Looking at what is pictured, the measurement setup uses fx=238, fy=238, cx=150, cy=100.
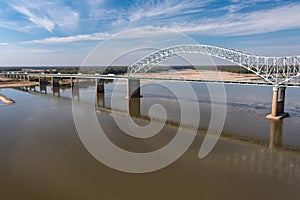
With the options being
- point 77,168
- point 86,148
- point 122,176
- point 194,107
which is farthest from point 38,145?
point 194,107

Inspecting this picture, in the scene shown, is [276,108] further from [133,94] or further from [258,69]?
[133,94]

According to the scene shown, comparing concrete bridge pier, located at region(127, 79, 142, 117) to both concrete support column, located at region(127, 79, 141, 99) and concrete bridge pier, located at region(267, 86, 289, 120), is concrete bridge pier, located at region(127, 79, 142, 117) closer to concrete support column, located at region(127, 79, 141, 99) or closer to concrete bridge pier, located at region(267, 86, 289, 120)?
concrete support column, located at region(127, 79, 141, 99)

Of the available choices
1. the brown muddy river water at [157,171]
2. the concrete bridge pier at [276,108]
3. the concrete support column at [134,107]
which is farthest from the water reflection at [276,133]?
the concrete support column at [134,107]

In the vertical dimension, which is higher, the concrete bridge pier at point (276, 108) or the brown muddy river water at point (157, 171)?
the concrete bridge pier at point (276, 108)

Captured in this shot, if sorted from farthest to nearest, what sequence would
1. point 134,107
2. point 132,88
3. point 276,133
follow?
point 132,88 < point 134,107 < point 276,133

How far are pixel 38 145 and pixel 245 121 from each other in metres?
14.7

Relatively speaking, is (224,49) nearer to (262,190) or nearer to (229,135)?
(229,135)

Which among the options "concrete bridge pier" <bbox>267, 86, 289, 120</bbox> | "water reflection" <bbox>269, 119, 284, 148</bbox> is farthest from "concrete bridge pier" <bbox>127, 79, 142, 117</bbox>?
"water reflection" <bbox>269, 119, 284, 148</bbox>

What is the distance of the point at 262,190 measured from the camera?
850 cm

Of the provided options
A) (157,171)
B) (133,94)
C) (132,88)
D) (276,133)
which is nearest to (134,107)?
(133,94)

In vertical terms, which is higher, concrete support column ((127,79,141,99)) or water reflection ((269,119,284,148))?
concrete support column ((127,79,141,99))

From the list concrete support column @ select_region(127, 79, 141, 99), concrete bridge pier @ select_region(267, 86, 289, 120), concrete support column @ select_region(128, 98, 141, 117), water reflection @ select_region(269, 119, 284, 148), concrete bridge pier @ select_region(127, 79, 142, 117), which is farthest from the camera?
concrete support column @ select_region(127, 79, 141, 99)

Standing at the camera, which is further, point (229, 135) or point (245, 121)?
point (245, 121)

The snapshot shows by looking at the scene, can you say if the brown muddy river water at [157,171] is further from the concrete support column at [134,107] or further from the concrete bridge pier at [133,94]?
the concrete bridge pier at [133,94]
